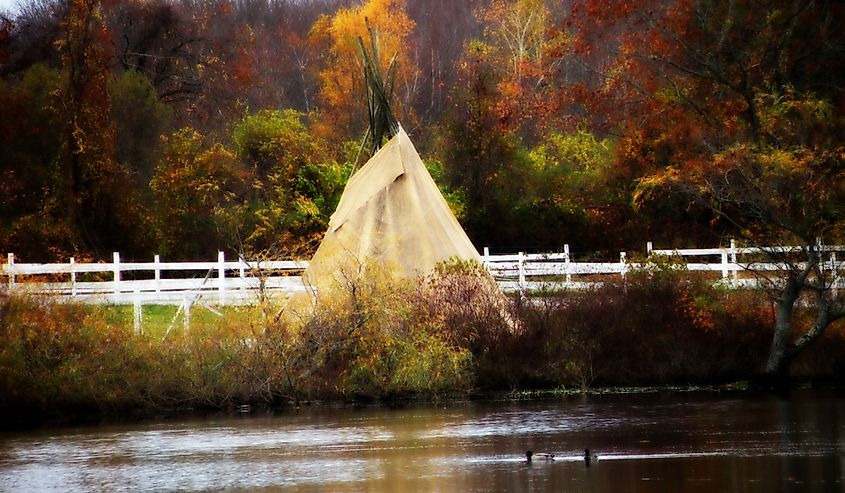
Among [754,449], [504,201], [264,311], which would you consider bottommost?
[754,449]

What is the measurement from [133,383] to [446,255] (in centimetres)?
733

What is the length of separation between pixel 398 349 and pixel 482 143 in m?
20.6

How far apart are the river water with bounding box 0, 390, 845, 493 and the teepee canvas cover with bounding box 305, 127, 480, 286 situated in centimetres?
434

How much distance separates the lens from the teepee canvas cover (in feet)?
101

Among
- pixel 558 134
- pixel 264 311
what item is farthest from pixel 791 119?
pixel 558 134

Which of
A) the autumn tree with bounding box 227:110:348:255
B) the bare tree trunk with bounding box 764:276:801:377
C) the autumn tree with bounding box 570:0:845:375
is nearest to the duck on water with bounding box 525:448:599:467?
the bare tree trunk with bounding box 764:276:801:377

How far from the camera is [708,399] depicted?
27.3m

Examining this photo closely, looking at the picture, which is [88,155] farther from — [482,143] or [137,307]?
[137,307]

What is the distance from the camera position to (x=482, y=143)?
47.7 meters

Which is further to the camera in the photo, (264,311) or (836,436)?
(264,311)

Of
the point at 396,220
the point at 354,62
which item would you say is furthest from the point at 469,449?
the point at 354,62

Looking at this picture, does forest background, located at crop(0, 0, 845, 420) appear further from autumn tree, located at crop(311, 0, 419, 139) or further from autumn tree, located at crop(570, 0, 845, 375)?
autumn tree, located at crop(311, 0, 419, 139)

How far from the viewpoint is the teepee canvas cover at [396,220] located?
30672mm

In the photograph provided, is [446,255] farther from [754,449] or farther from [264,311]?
[754,449]
